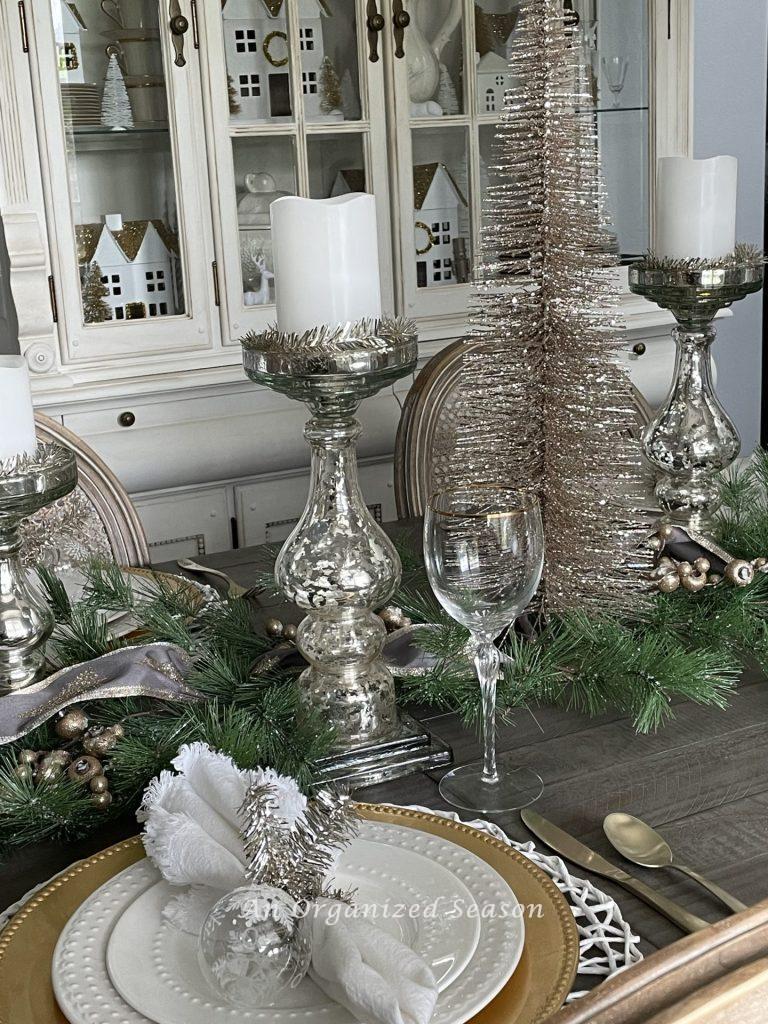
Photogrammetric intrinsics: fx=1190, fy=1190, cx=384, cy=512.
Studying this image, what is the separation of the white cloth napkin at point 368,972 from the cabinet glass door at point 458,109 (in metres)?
1.81

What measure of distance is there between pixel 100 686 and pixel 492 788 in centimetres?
26

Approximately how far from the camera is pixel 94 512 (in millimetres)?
1396

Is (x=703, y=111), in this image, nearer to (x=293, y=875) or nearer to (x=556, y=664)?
(x=556, y=664)

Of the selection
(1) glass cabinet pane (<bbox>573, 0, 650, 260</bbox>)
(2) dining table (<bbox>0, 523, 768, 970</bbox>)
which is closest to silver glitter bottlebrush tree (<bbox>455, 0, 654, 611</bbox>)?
(2) dining table (<bbox>0, 523, 768, 970</bbox>)

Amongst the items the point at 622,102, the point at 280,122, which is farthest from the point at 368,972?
the point at 622,102

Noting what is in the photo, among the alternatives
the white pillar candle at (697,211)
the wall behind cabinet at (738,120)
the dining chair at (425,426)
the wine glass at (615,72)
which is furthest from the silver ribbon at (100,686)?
the wall behind cabinet at (738,120)

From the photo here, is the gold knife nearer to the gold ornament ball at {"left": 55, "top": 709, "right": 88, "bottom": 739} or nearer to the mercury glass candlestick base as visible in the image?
the mercury glass candlestick base

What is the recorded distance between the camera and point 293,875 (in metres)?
0.52

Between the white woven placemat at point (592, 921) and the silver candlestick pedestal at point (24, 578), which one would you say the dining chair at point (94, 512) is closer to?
the silver candlestick pedestal at point (24, 578)

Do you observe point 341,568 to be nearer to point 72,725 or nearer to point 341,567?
point 341,567

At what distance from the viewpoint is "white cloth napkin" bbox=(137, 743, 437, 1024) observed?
1.55 feet

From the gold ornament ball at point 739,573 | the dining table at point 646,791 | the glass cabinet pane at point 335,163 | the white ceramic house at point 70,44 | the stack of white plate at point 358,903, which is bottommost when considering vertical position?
the dining table at point 646,791

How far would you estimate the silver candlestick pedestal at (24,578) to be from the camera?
0.77 meters

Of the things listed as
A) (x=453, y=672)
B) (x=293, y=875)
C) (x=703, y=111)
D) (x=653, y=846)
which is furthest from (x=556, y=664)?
(x=703, y=111)
